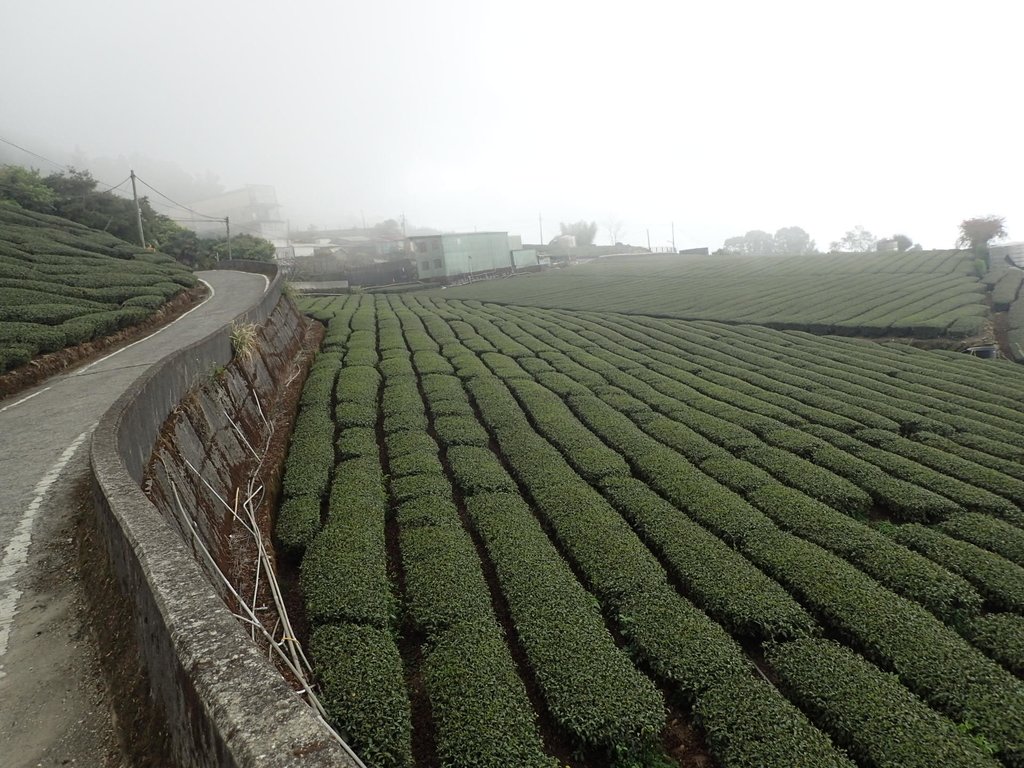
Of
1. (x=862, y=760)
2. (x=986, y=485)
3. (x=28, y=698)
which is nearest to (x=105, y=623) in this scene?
(x=28, y=698)

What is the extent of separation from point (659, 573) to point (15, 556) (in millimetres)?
8273

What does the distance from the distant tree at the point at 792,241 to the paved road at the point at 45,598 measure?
185 m

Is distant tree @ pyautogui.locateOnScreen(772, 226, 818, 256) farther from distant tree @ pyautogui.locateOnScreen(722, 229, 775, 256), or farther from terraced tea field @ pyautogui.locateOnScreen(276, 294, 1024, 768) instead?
terraced tea field @ pyautogui.locateOnScreen(276, 294, 1024, 768)

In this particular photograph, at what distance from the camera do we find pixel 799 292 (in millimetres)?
44656

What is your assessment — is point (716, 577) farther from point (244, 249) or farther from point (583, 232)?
point (583, 232)

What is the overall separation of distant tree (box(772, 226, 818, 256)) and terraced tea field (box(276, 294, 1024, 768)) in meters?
171

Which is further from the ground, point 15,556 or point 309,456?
point 15,556

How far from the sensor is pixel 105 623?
4992mm

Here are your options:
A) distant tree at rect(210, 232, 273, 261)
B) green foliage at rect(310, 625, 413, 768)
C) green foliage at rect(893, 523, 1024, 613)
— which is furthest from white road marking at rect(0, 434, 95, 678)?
distant tree at rect(210, 232, 273, 261)

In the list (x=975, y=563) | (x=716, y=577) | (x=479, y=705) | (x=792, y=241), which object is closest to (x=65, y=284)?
(x=479, y=705)

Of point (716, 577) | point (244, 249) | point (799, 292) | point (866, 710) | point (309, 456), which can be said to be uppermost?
point (244, 249)

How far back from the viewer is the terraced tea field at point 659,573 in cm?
618

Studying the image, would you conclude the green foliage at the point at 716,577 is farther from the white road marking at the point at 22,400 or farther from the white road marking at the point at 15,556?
the white road marking at the point at 22,400

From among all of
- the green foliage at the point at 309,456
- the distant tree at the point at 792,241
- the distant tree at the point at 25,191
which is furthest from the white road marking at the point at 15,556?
the distant tree at the point at 792,241
